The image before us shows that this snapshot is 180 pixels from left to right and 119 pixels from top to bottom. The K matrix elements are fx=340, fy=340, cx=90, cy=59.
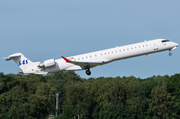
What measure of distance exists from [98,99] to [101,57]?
36976 millimetres

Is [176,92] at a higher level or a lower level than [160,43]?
lower

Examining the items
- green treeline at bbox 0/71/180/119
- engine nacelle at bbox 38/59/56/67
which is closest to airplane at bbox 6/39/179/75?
engine nacelle at bbox 38/59/56/67

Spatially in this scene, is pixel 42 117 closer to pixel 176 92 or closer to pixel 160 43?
pixel 176 92

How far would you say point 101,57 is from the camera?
42.4 m

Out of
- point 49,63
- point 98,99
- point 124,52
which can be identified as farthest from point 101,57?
point 98,99

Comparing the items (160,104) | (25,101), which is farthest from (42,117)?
(160,104)

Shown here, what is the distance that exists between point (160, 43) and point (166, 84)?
111 feet

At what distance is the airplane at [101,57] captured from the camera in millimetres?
42062

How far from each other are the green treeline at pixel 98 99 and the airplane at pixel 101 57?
28919 mm

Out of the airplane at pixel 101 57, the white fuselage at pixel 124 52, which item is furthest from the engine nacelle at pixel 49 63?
the white fuselage at pixel 124 52

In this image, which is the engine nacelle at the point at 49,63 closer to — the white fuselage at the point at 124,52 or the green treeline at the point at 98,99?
the white fuselage at the point at 124,52

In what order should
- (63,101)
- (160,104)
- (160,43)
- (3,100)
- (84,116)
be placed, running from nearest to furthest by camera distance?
1. (160,43)
2. (160,104)
3. (84,116)
4. (3,100)
5. (63,101)

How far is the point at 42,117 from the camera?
83500 millimetres

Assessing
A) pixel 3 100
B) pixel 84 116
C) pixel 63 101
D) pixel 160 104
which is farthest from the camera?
pixel 63 101
